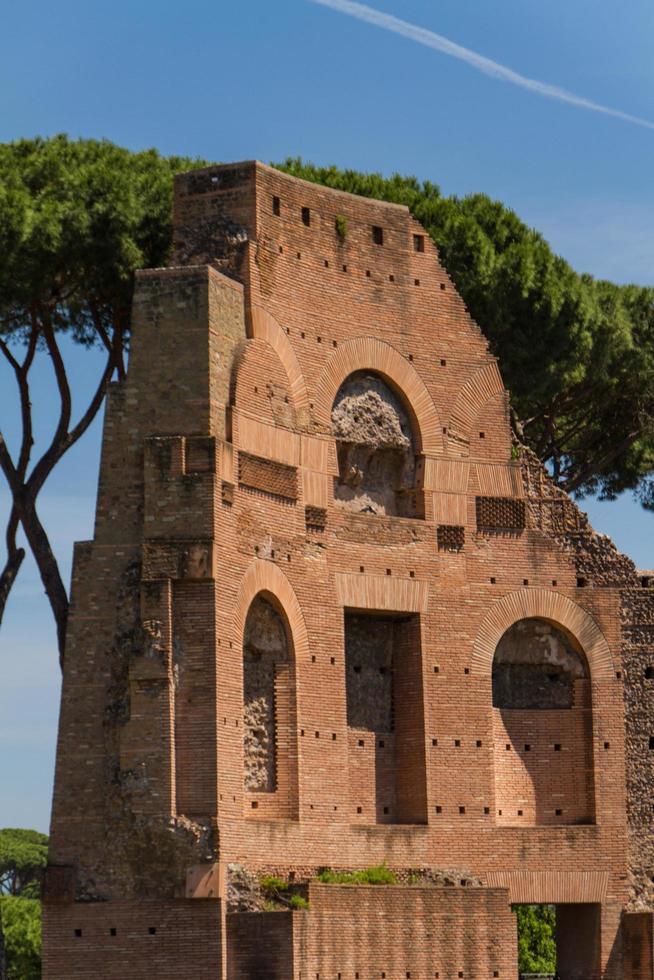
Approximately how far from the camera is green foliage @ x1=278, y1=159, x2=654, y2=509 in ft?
112

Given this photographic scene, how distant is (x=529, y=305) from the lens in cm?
3459

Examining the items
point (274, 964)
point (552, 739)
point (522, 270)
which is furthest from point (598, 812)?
point (522, 270)

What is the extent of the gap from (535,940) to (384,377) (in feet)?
66.8

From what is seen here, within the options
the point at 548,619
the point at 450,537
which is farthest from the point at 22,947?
the point at 450,537

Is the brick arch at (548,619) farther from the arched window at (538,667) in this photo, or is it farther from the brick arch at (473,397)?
the brick arch at (473,397)

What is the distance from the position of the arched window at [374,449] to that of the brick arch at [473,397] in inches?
30.9

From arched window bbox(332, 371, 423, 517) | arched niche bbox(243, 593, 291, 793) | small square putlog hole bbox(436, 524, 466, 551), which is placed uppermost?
arched window bbox(332, 371, 423, 517)

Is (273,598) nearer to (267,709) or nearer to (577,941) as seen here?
(267,709)

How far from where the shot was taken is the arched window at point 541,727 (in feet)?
98.9

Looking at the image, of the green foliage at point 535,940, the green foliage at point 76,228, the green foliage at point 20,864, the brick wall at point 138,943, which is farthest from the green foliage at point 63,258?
the green foliage at point 20,864

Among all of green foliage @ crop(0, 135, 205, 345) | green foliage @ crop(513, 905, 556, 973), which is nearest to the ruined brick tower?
green foliage @ crop(0, 135, 205, 345)

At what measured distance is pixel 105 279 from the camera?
30719 millimetres

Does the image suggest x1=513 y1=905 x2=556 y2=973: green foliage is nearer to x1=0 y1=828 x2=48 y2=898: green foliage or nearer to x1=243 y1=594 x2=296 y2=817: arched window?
x1=243 y1=594 x2=296 y2=817: arched window

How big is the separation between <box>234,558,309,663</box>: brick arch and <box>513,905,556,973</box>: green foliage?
61.1 ft
